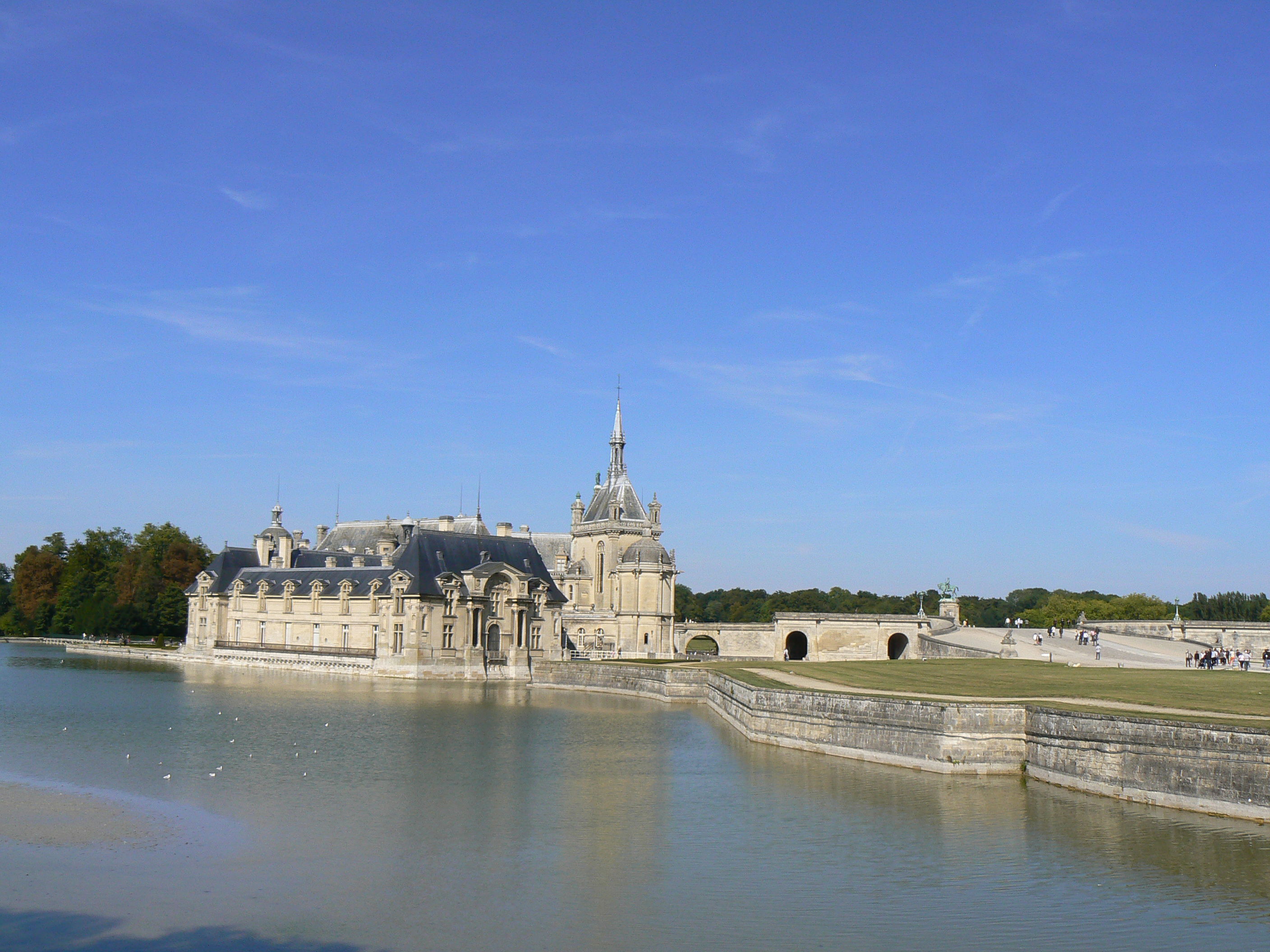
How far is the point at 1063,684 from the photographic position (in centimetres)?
3453

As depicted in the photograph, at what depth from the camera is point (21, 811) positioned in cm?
2250

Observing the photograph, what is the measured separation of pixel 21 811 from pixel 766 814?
14.5 m

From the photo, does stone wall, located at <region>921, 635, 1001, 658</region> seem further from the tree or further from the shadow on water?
the tree

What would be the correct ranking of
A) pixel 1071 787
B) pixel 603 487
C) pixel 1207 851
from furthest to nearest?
1. pixel 603 487
2. pixel 1071 787
3. pixel 1207 851

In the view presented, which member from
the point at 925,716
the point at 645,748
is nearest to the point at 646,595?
the point at 645,748

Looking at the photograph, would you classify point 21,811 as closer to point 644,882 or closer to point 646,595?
point 644,882

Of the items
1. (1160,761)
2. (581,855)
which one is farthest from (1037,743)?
(581,855)

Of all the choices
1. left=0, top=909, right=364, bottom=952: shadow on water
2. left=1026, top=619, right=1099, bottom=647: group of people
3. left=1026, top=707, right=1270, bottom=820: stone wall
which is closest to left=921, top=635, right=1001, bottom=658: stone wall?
left=1026, top=619, right=1099, bottom=647: group of people

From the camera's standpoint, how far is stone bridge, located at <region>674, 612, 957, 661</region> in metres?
69.8

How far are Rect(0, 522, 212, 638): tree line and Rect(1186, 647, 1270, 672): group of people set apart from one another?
7187 centimetres

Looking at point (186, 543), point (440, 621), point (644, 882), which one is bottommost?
point (644, 882)

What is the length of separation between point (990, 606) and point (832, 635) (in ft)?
217

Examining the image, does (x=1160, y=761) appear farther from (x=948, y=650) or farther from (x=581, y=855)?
(x=948, y=650)

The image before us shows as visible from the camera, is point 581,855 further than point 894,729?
No
